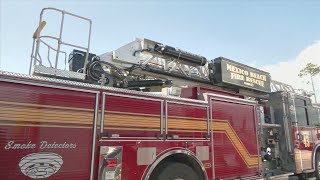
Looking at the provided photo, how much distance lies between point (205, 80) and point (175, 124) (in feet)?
8.23

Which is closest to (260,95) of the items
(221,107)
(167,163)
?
(221,107)

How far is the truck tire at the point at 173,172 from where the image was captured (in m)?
4.96

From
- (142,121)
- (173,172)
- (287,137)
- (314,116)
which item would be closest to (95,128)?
(142,121)

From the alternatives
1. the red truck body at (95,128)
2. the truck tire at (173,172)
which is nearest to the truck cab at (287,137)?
the red truck body at (95,128)

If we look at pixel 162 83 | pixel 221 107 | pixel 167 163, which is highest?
pixel 162 83

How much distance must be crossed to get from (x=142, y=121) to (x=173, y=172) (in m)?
1.02

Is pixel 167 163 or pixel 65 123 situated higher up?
pixel 65 123

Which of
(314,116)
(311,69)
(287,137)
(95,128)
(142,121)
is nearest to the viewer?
(95,128)

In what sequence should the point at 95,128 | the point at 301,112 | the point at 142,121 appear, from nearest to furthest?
the point at 95,128, the point at 142,121, the point at 301,112

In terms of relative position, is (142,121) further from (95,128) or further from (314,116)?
(314,116)

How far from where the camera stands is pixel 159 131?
505 centimetres

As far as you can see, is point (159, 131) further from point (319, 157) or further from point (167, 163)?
point (319, 157)

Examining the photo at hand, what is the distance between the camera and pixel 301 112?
920cm

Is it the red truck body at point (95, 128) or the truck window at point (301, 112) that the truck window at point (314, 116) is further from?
the red truck body at point (95, 128)
